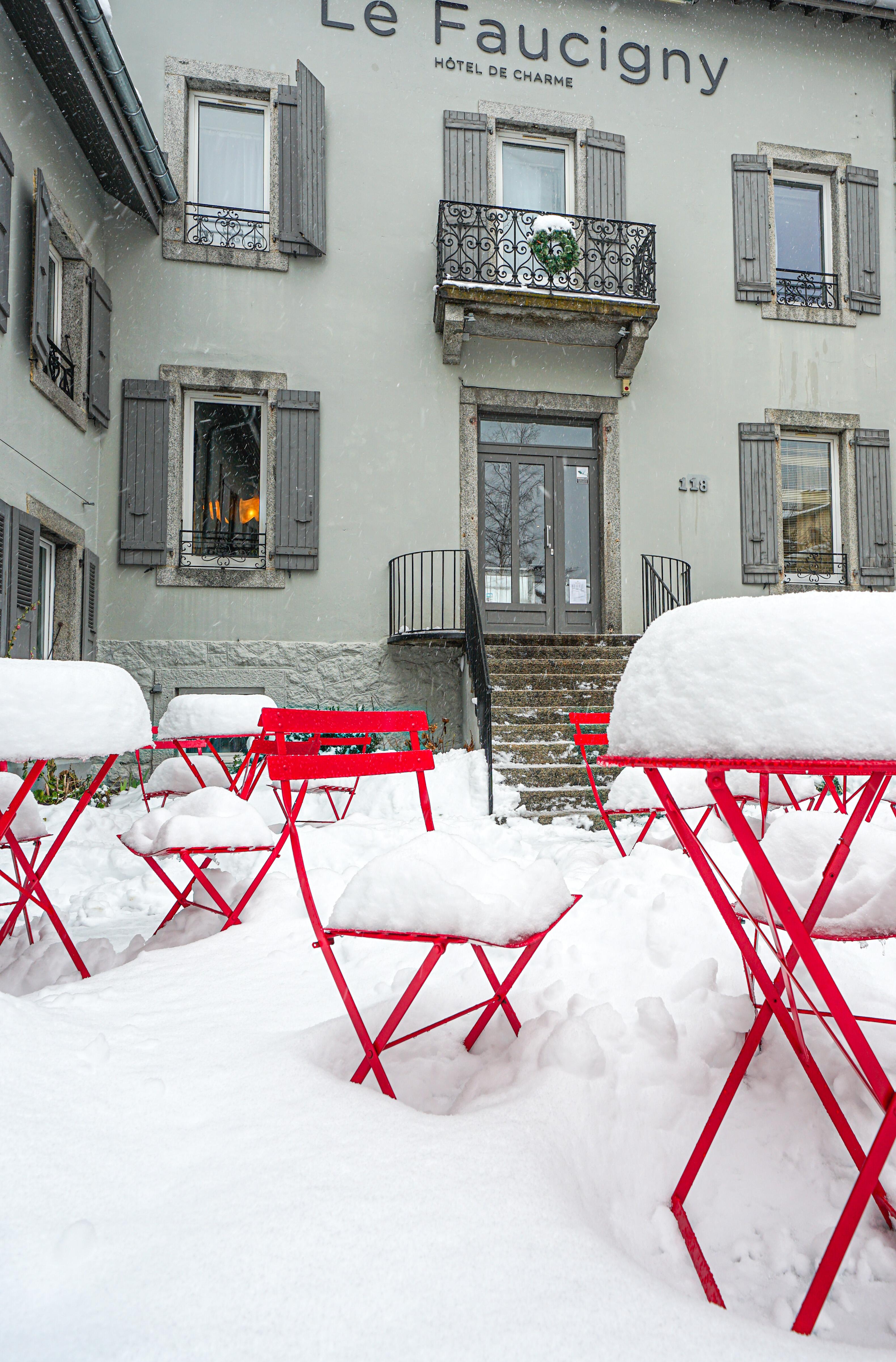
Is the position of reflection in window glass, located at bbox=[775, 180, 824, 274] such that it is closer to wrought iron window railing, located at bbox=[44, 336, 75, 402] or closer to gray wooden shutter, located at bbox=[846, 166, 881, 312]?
gray wooden shutter, located at bbox=[846, 166, 881, 312]

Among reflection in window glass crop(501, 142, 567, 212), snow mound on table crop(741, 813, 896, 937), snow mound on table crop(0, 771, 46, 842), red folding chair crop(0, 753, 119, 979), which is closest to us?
snow mound on table crop(741, 813, 896, 937)

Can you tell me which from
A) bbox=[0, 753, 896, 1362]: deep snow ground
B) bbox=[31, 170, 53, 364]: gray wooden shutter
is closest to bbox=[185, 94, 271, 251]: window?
bbox=[31, 170, 53, 364]: gray wooden shutter

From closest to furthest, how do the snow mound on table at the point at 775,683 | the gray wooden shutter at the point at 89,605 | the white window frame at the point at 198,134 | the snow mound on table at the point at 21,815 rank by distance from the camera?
the snow mound on table at the point at 775,683
the snow mound on table at the point at 21,815
the gray wooden shutter at the point at 89,605
the white window frame at the point at 198,134

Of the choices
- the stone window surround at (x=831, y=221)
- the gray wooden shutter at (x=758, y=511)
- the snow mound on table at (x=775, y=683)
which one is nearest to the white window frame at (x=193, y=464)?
the gray wooden shutter at (x=758, y=511)

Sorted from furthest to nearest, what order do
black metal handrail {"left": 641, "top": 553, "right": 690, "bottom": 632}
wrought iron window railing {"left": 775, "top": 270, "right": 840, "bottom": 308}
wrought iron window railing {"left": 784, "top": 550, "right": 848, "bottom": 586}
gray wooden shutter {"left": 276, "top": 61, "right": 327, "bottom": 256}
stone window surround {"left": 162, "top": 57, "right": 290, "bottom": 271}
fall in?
wrought iron window railing {"left": 775, "top": 270, "right": 840, "bottom": 308}, wrought iron window railing {"left": 784, "top": 550, "right": 848, "bottom": 586}, black metal handrail {"left": 641, "top": 553, "right": 690, "bottom": 632}, gray wooden shutter {"left": 276, "top": 61, "right": 327, "bottom": 256}, stone window surround {"left": 162, "top": 57, "right": 290, "bottom": 271}

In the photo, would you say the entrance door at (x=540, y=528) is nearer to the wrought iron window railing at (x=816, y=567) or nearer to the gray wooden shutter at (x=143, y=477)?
the wrought iron window railing at (x=816, y=567)

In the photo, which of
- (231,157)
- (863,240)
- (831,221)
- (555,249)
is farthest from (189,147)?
(863,240)

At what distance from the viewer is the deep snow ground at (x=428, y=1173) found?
0.96m

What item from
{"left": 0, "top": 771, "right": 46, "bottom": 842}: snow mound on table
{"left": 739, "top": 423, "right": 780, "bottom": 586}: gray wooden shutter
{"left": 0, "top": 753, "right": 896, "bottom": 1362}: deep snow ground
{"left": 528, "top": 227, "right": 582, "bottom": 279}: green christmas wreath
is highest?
{"left": 528, "top": 227, "right": 582, "bottom": 279}: green christmas wreath

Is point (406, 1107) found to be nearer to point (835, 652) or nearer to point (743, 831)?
point (743, 831)

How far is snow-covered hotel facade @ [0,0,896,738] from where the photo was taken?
27.2 ft

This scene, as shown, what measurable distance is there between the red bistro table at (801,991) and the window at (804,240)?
10.3 meters

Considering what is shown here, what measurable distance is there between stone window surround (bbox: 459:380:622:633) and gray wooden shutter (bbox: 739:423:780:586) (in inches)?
56.5

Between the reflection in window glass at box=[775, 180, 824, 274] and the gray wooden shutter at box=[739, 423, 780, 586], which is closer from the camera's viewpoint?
the gray wooden shutter at box=[739, 423, 780, 586]
